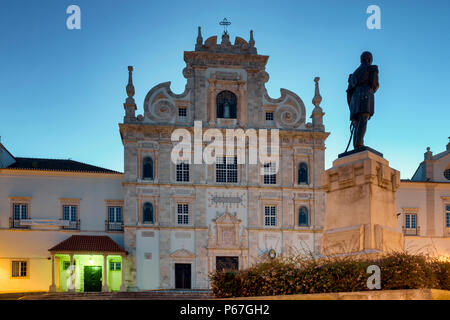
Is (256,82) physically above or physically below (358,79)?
above

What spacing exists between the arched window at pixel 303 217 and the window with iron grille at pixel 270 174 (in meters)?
2.73

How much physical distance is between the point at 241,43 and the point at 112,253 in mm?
17384

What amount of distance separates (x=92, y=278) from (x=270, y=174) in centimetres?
1411

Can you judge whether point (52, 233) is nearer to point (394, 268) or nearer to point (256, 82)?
point (256, 82)

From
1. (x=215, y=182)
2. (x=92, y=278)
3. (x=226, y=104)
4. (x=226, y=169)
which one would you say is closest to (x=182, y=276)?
(x=92, y=278)

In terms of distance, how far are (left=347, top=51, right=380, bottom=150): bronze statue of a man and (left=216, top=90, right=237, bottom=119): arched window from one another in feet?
88.2

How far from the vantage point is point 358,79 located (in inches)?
546

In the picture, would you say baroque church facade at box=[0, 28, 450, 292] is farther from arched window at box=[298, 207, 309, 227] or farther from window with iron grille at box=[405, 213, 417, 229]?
window with iron grille at box=[405, 213, 417, 229]

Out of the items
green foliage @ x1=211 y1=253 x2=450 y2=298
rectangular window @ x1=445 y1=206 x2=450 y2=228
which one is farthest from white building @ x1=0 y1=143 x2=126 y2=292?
green foliage @ x1=211 y1=253 x2=450 y2=298

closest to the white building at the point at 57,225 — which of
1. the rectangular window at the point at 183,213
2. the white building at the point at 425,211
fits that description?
the rectangular window at the point at 183,213

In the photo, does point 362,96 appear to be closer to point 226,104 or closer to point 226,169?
point 226,169

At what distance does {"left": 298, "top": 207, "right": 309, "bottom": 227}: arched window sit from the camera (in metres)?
40.2

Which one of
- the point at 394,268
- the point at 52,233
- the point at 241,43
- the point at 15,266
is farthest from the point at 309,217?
the point at 394,268

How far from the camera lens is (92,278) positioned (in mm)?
38656
